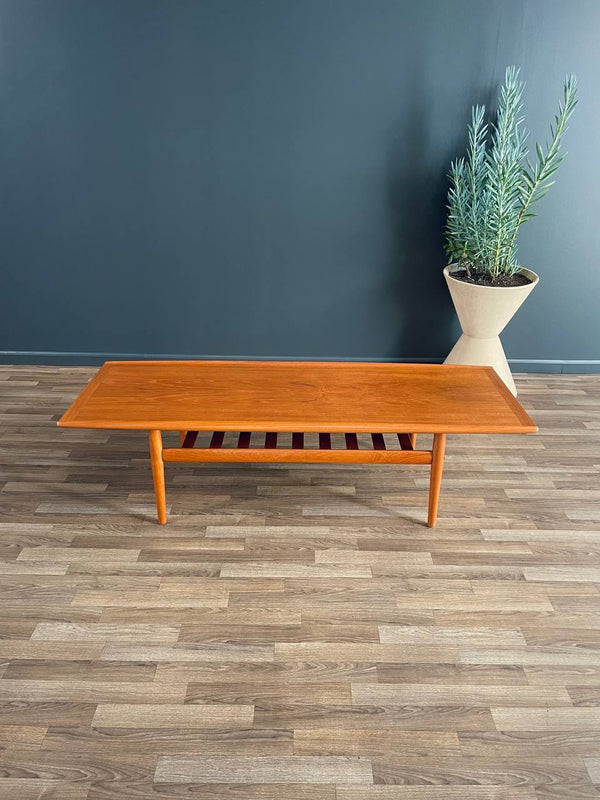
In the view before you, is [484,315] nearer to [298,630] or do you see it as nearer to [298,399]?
[298,399]

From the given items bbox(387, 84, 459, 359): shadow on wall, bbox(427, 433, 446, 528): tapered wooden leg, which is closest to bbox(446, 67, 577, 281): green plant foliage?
bbox(387, 84, 459, 359): shadow on wall

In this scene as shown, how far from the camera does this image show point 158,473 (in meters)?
2.32

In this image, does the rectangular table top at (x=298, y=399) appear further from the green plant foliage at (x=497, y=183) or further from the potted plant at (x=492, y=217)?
the green plant foliage at (x=497, y=183)

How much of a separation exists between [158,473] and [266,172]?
187cm

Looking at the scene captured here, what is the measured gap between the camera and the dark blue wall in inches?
126

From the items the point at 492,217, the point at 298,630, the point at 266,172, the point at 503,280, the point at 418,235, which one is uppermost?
the point at 266,172

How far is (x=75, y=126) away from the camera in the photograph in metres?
3.37

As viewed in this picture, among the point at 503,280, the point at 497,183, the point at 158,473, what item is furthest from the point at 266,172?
the point at 158,473

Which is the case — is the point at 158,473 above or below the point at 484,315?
below

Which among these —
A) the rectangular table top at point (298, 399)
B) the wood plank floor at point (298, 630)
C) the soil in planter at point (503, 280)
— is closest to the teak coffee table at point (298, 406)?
the rectangular table top at point (298, 399)

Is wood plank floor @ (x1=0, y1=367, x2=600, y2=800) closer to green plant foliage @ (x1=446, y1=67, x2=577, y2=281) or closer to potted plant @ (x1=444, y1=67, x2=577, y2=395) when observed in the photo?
potted plant @ (x1=444, y1=67, x2=577, y2=395)

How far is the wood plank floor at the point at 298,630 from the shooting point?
152 centimetres

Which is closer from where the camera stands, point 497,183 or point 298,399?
point 298,399

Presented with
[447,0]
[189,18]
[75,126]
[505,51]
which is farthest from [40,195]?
[505,51]
